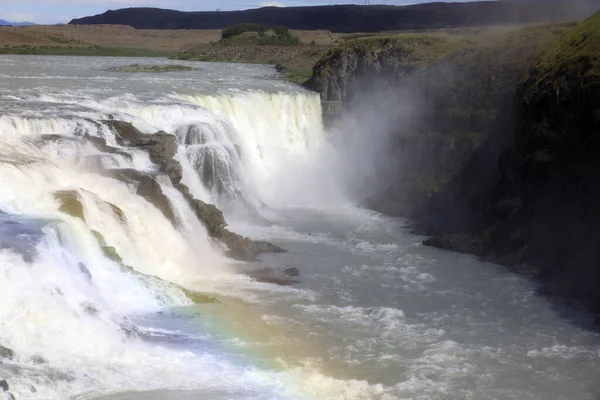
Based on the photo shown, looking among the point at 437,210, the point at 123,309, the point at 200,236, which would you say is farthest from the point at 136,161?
the point at 437,210

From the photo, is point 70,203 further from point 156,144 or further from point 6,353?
point 156,144

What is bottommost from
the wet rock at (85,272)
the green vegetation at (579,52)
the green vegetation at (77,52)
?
the wet rock at (85,272)

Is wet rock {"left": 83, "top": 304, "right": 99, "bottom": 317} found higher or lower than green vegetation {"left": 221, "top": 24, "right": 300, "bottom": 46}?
lower

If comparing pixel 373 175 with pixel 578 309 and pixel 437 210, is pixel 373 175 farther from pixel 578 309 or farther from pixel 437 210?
pixel 578 309

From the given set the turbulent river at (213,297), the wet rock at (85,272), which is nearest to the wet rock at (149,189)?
the turbulent river at (213,297)

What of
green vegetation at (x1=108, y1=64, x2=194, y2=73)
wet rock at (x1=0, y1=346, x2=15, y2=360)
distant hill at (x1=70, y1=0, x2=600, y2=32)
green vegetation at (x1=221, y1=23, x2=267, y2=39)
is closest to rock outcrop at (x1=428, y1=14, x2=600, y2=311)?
wet rock at (x1=0, y1=346, x2=15, y2=360)

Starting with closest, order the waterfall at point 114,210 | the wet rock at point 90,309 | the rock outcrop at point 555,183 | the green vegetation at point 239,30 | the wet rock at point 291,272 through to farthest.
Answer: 1. the waterfall at point 114,210
2. the wet rock at point 90,309
3. the rock outcrop at point 555,183
4. the wet rock at point 291,272
5. the green vegetation at point 239,30

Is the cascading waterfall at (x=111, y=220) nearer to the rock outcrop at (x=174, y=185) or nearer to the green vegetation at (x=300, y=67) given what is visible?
the rock outcrop at (x=174, y=185)

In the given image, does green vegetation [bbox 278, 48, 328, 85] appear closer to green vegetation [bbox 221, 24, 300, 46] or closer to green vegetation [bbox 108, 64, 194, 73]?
green vegetation [bbox 108, 64, 194, 73]
